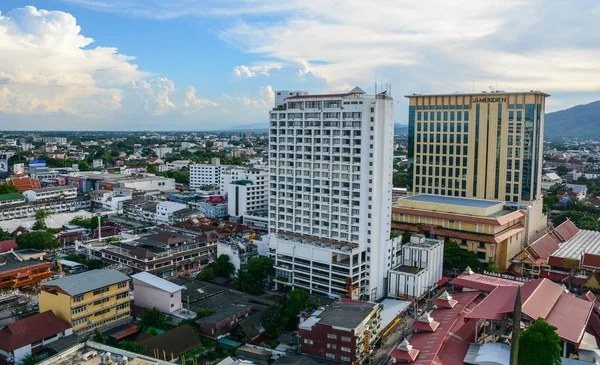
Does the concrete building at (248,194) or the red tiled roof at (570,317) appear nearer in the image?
the red tiled roof at (570,317)

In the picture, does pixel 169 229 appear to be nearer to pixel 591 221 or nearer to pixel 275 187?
pixel 275 187

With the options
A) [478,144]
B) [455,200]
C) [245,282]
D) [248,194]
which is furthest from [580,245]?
[248,194]

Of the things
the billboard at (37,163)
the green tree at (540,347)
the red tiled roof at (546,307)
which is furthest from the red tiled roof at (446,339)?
the billboard at (37,163)

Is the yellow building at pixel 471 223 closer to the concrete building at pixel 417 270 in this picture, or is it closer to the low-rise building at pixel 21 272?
the concrete building at pixel 417 270

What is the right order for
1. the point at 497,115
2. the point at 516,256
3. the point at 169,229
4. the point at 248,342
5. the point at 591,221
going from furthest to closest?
1. the point at 591,221
2. the point at 169,229
3. the point at 497,115
4. the point at 516,256
5. the point at 248,342

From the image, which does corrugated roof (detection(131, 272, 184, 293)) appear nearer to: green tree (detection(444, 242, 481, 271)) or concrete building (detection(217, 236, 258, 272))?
concrete building (detection(217, 236, 258, 272))

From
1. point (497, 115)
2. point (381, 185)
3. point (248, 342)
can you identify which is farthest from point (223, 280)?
point (497, 115)
